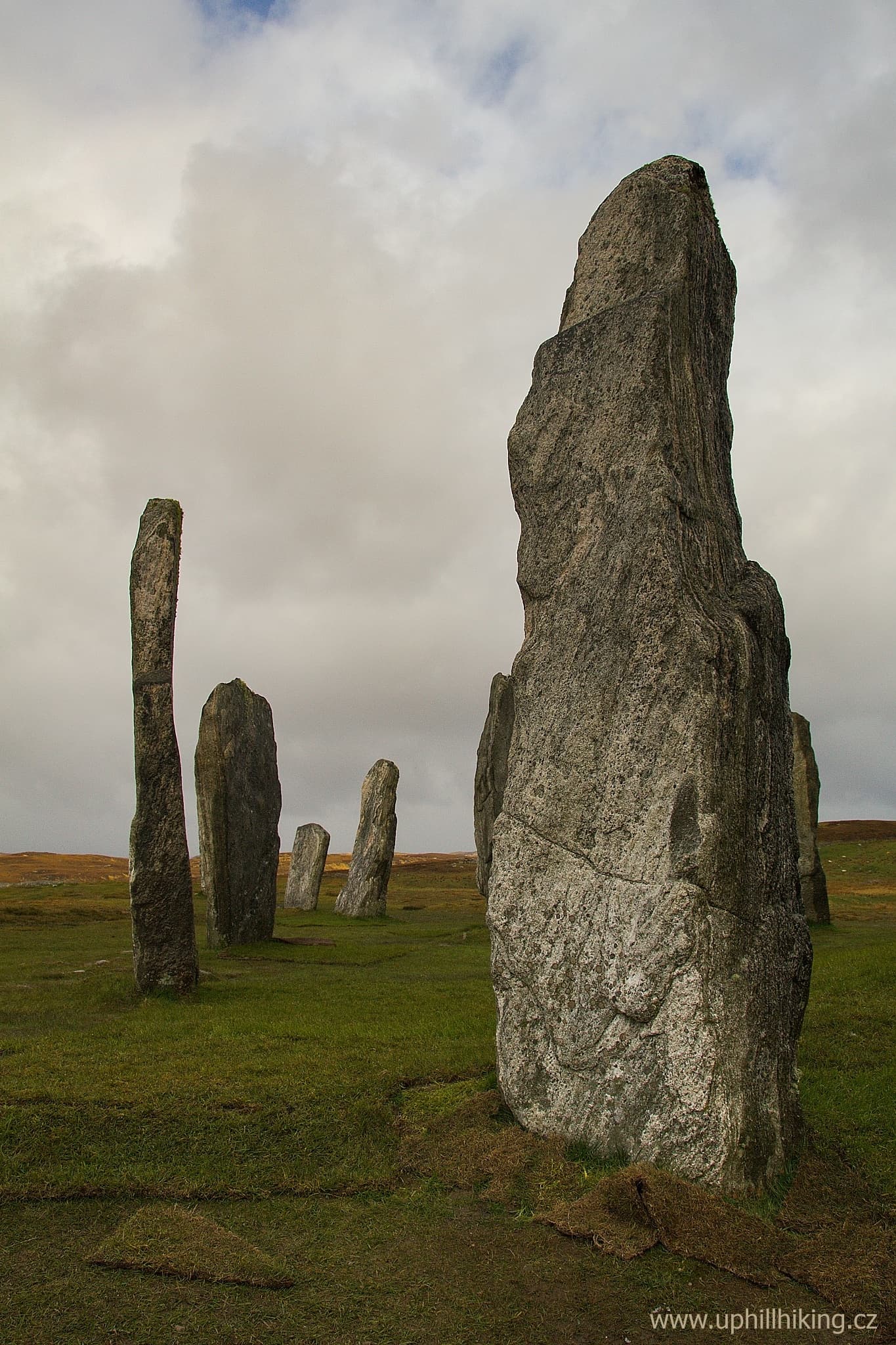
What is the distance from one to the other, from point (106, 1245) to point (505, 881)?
11.0 ft

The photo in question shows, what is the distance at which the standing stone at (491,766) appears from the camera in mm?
23328

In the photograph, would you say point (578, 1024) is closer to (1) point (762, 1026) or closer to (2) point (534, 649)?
(1) point (762, 1026)

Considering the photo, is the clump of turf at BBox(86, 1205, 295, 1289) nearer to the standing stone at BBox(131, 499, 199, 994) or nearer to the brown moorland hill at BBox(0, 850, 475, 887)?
the standing stone at BBox(131, 499, 199, 994)

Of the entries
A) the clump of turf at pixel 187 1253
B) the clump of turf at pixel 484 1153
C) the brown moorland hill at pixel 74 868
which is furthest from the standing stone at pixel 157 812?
the brown moorland hill at pixel 74 868

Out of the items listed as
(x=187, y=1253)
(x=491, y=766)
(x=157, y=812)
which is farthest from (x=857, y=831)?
(x=187, y=1253)

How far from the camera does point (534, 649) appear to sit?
751 cm

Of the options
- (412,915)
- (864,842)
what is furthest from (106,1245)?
(864,842)

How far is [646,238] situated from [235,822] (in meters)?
12.8

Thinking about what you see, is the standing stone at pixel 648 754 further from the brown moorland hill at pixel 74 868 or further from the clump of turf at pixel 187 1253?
the brown moorland hill at pixel 74 868

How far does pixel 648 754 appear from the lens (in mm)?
6438

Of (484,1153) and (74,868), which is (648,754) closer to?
(484,1153)

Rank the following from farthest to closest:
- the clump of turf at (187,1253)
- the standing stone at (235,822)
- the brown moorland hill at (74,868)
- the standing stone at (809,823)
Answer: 1. the brown moorland hill at (74,868)
2. the standing stone at (809,823)
3. the standing stone at (235,822)
4. the clump of turf at (187,1253)

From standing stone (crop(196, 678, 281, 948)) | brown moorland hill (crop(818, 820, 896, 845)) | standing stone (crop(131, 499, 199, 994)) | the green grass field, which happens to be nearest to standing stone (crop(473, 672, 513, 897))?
standing stone (crop(196, 678, 281, 948))

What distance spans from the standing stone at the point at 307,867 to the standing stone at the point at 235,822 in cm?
1101
